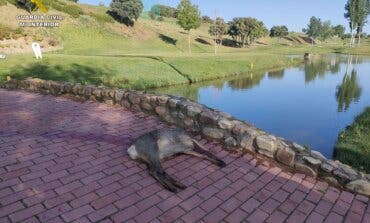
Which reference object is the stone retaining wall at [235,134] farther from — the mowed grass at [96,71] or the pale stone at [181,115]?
the mowed grass at [96,71]

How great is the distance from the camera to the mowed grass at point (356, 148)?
29.8 ft

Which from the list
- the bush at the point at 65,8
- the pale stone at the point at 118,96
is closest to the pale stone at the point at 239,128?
the pale stone at the point at 118,96

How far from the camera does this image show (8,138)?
5840 mm

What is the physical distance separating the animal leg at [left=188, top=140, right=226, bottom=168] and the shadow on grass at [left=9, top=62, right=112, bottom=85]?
12544 millimetres

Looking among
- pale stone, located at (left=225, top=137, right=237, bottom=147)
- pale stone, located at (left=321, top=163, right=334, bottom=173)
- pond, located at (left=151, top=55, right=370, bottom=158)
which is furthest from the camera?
pond, located at (left=151, top=55, right=370, bottom=158)

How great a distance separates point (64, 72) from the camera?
19109mm

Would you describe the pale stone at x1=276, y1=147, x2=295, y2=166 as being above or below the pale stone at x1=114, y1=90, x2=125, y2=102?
below

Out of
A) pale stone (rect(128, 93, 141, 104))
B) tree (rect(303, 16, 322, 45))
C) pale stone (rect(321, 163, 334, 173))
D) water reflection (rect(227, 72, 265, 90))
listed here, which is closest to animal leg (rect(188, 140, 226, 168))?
→ pale stone (rect(321, 163, 334, 173))

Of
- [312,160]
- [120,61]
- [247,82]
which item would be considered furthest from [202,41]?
[312,160]

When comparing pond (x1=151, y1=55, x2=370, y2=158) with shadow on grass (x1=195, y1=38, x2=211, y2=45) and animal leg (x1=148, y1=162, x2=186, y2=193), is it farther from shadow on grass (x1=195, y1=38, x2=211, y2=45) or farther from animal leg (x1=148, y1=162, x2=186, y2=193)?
shadow on grass (x1=195, y1=38, x2=211, y2=45)

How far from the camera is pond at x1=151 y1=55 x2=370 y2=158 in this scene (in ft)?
46.0

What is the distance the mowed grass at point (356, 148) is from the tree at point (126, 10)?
52.2 meters

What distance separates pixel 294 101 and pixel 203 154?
17097mm

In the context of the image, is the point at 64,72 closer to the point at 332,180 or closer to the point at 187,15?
the point at 332,180
